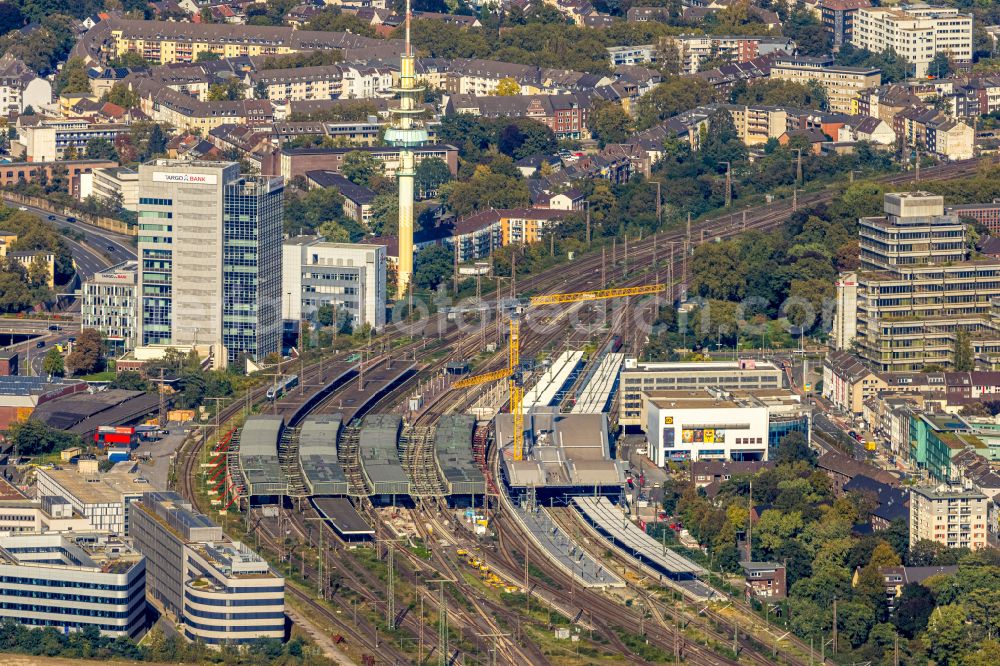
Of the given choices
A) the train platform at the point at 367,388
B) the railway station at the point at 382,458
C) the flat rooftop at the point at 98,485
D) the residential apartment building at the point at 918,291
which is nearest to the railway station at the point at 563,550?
the railway station at the point at 382,458

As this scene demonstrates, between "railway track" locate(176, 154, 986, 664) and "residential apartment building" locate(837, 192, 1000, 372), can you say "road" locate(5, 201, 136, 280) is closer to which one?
"railway track" locate(176, 154, 986, 664)

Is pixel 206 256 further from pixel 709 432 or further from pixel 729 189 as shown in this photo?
pixel 729 189

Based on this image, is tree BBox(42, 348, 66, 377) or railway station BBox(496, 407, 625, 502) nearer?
railway station BBox(496, 407, 625, 502)

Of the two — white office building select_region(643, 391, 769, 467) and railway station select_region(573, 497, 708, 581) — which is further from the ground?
white office building select_region(643, 391, 769, 467)

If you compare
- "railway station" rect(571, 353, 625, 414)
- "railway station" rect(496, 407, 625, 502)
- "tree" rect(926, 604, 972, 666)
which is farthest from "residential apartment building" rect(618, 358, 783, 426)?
"tree" rect(926, 604, 972, 666)

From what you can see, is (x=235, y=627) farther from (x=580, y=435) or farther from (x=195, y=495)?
(x=580, y=435)

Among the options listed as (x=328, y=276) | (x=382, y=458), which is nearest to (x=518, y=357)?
(x=382, y=458)

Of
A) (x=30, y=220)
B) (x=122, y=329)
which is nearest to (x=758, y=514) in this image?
(x=122, y=329)
